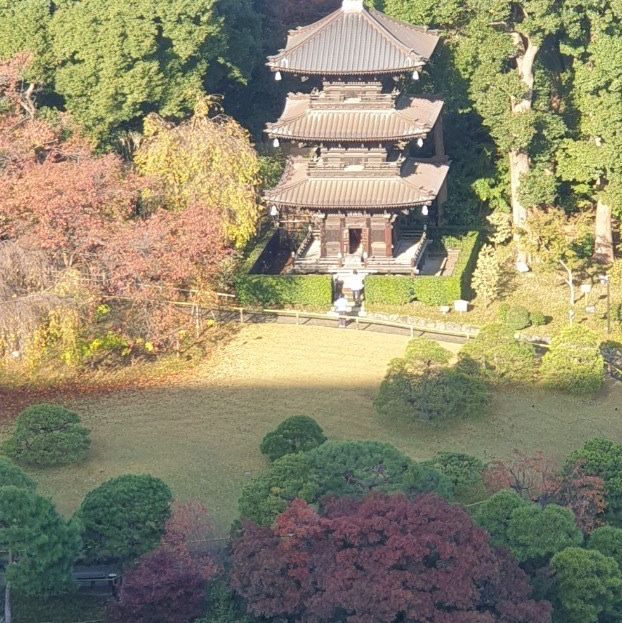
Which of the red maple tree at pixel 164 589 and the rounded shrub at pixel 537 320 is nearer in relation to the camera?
the red maple tree at pixel 164 589

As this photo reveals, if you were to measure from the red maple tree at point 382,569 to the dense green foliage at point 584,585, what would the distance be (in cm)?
138

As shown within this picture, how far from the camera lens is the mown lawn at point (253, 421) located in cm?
3744

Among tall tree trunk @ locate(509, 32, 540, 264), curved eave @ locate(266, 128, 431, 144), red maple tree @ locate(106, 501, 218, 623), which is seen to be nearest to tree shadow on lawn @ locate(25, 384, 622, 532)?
red maple tree @ locate(106, 501, 218, 623)

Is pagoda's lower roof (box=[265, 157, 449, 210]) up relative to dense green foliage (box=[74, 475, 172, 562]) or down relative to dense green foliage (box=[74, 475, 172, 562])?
up

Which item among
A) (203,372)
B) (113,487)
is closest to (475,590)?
(113,487)

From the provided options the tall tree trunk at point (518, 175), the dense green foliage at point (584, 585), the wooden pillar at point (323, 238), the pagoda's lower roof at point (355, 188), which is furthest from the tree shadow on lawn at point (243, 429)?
the tall tree trunk at point (518, 175)

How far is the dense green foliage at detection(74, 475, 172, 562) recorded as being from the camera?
32.0 metres

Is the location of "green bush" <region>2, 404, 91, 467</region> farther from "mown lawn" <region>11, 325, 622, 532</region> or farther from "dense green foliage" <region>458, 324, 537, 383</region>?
"dense green foliage" <region>458, 324, 537, 383</region>

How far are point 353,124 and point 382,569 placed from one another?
24935 mm

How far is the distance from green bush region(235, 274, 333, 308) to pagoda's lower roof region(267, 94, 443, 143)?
5208 mm

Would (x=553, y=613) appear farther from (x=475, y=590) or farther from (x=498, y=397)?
(x=498, y=397)

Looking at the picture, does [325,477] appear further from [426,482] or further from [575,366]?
[575,366]

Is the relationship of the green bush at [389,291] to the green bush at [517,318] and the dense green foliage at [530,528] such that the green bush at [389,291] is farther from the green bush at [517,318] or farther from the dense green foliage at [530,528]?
the dense green foliage at [530,528]

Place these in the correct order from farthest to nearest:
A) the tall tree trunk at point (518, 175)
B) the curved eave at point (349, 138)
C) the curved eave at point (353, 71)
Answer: the tall tree trunk at point (518, 175)
the curved eave at point (349, 138)
the curved eave at point (353, 71)
